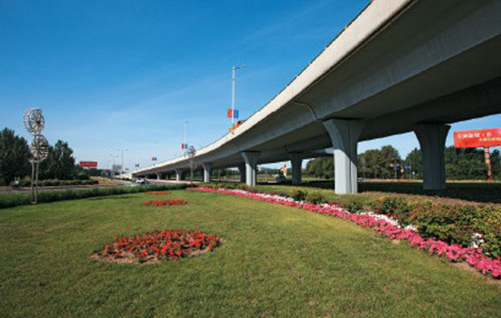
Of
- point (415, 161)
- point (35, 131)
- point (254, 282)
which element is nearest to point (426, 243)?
point (254, 282)

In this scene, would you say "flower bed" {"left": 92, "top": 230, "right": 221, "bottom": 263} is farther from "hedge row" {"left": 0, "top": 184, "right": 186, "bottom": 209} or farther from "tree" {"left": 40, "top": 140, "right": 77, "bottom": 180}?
"tree" {"left": 40, "top": 140, "right": 77, "bottom": 180}

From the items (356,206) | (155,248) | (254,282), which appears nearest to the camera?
(254,282)

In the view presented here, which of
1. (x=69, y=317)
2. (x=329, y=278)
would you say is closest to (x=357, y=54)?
(x=329, y=278)

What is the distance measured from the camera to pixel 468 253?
5730 millimetres

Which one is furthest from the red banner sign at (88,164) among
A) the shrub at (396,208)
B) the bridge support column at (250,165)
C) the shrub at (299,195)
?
the shrub at (396,208)

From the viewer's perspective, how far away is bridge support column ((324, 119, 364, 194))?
1725cm

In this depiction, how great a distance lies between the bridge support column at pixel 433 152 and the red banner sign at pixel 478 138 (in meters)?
43.0

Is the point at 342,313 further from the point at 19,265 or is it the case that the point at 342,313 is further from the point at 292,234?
the point at 19,265

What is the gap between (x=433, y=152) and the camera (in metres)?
19.3

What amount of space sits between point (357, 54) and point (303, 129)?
1187cm

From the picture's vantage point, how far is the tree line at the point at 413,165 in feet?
261

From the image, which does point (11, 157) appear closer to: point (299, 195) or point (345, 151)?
point (299, 195)

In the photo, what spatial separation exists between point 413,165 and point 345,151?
379 ft

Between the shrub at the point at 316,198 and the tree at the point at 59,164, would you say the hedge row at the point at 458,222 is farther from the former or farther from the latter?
the tree at the point at 59,164
